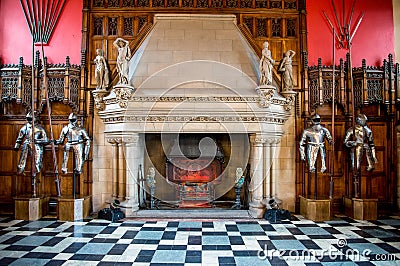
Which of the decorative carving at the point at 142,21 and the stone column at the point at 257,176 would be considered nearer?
the stone column at the point at 257,176

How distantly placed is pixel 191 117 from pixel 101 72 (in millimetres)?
1838

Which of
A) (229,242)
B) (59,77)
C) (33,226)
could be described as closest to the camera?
(229,242)

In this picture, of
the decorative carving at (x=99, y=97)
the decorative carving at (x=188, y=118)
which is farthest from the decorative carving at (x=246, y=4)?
the decorative carving at (x=99, y=97)

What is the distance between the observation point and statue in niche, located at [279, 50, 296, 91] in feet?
16.7

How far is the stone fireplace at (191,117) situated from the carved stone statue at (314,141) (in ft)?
1.50

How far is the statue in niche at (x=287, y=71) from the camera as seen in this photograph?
200 inches

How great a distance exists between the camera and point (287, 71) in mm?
5121

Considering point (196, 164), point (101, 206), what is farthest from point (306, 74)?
point (101, 206)

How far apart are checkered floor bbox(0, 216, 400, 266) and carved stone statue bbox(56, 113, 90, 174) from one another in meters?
0.98

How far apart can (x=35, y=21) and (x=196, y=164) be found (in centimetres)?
413

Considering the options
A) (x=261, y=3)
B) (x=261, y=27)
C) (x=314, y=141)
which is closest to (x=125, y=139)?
(x=314, y=141)

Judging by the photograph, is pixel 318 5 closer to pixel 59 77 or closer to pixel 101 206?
pixel 59 77

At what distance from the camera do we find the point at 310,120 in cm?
530

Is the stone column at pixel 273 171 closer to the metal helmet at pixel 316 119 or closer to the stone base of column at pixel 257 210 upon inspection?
the stone base of column at pixel 257 210
